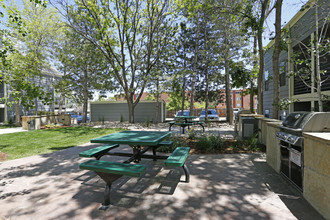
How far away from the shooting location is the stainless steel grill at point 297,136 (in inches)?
109

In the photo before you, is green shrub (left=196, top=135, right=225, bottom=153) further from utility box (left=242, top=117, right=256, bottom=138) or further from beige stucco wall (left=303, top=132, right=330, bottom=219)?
beige stucco wall (left=303, top=132, right=330, bottom=219)

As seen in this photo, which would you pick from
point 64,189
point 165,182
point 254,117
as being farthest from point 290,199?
point 254,117

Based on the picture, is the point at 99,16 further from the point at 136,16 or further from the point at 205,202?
the point at 205,202

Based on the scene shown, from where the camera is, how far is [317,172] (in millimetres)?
2340

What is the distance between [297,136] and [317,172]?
0.63m

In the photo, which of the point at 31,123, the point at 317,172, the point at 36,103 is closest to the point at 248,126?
the point at 317,172

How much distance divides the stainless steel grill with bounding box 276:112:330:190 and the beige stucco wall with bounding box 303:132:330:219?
0.50 feet

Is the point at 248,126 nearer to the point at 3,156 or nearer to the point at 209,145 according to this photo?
the point at 209,145

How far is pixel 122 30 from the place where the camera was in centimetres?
1345

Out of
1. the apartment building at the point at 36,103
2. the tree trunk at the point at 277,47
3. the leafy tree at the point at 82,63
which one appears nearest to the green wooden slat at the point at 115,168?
the tree trunk at the point at 277,47

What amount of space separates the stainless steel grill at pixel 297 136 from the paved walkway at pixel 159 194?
1.02 feet

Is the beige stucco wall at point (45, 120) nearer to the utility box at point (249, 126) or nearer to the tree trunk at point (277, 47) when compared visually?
the utility box at point (249, 126)

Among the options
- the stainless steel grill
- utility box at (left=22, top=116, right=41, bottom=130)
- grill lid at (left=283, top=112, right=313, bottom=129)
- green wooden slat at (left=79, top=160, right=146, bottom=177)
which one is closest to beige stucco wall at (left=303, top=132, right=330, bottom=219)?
the stainless steel grill

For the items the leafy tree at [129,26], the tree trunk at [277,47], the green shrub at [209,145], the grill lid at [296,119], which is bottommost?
the green shrub at [209,145]
